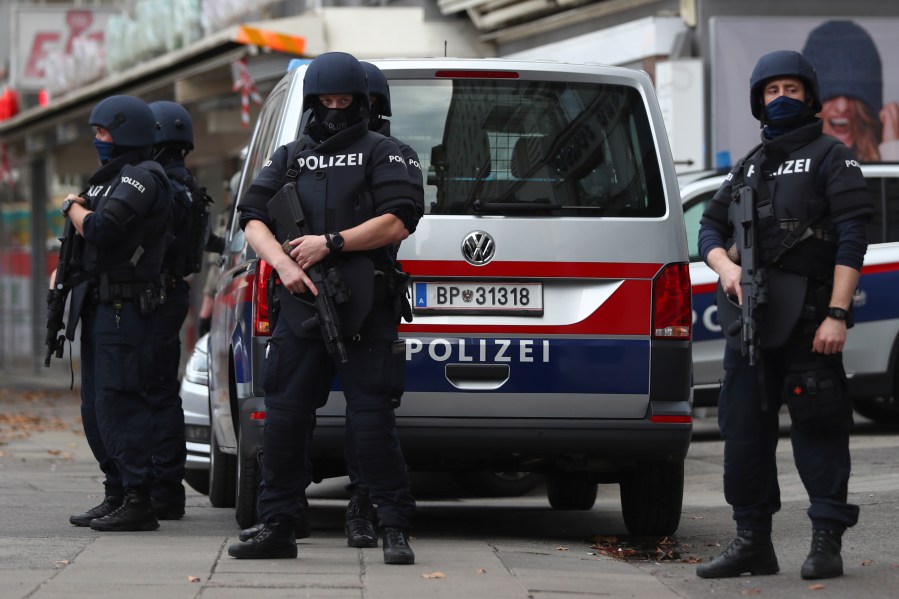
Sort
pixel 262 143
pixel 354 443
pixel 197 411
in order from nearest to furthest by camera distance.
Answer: pixel 354 443 < pixel 262 143 < pixel 197 411

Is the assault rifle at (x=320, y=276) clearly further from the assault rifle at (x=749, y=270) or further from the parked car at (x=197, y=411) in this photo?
the parked car at (x=197, y=411)

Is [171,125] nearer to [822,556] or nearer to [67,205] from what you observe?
[67,205]

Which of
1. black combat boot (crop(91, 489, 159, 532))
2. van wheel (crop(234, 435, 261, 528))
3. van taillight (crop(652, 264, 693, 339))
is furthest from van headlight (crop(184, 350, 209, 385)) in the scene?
van taillight (crop(652, 264, 693, 339))

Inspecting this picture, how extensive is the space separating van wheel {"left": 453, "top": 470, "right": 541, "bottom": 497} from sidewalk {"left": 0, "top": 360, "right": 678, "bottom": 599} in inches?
15.1

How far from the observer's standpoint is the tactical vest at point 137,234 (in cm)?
753

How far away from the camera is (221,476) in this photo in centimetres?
878

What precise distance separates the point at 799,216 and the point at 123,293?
296 centimetres

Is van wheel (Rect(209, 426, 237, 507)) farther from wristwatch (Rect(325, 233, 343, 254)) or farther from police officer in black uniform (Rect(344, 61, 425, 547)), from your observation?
wristwatch (Rect(325, 233, 343, 254))

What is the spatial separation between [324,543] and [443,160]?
158cm

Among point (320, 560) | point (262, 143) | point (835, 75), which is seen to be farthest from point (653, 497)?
point (835, 75)

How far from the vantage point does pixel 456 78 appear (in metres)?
7.15

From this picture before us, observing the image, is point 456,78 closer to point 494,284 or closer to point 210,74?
point 494,284

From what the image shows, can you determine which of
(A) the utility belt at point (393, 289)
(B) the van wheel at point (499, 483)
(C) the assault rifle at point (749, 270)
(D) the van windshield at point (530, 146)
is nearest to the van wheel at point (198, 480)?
(B) the van wheel at point (499, 483)

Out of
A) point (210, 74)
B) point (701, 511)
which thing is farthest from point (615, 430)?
point (210, 74)
